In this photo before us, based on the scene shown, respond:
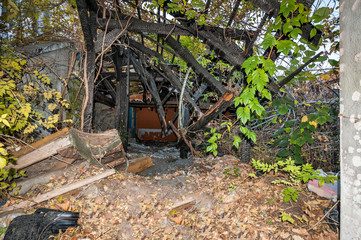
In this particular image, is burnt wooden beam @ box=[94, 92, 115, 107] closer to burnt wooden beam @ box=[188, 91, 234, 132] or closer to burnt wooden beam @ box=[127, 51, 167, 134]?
burnt wooden beam @ box=[127, 51, 167, 134]

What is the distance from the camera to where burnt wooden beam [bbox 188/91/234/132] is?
12.2ft

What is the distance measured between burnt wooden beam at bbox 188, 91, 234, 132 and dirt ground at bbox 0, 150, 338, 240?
1.43 meters

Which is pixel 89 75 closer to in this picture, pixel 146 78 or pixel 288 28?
pixel 146 78

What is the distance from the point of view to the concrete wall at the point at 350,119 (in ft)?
5.26

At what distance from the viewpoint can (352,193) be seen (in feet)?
5.40

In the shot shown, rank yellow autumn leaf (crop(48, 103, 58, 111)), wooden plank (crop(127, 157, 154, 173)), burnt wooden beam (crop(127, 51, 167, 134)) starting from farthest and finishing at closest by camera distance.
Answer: burnt wooden beam (crop(127, 51, 167, 134)) → wooden plank (crop(127, 157, 154, 173)) → yellow autumn leaf (crop(48, 103, 58, 111))

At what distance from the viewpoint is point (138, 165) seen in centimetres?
485

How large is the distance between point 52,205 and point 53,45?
3.47 meters

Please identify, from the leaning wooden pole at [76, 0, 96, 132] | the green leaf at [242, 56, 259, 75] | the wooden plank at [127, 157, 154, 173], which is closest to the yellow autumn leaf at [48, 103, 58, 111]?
the leaning wooden pole at [76, 0, 96, 132]

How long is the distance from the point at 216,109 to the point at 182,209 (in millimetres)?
Answer: 2090

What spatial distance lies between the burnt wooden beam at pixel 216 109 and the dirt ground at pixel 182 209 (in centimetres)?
143

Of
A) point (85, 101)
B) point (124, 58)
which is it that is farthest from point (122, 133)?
point (85, 101)

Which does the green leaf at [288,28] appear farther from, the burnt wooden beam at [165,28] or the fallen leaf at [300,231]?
the fallen leaf at [300,231]

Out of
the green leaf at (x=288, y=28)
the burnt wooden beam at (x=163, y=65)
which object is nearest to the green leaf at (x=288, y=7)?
the green leaf at (x=288, y=28)
